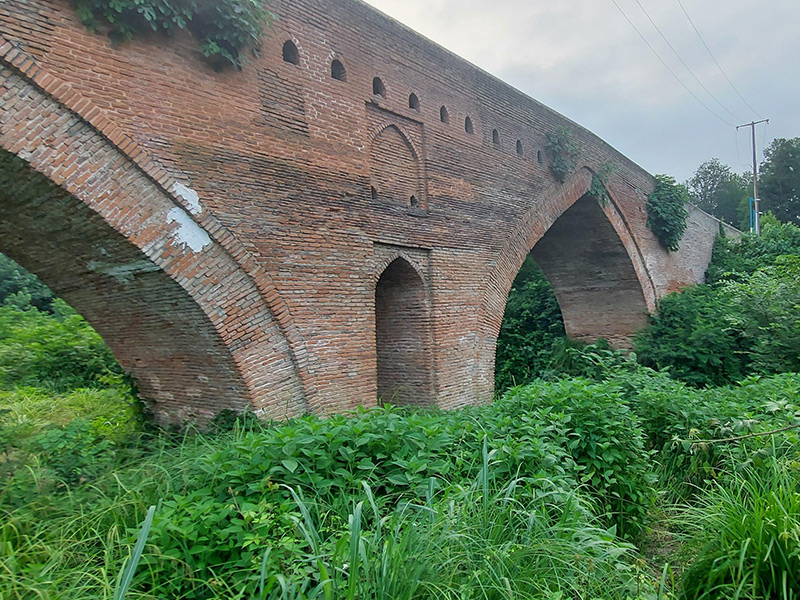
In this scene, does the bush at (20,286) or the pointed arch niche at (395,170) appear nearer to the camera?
the pointed arch niche at (395,170)

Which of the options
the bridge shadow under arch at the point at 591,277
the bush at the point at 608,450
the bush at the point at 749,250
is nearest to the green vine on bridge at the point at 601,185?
the bridge shadow under arch at the point at 591,277

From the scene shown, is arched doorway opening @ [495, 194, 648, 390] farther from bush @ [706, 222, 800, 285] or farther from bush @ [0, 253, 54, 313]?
bush @ [0, 253, 54, 313]

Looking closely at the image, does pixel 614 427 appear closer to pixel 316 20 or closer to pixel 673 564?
pixel 673 564

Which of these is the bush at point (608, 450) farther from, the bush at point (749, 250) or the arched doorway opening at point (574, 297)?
the bush at point (749, 250)

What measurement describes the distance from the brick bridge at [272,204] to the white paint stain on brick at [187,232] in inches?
0.5

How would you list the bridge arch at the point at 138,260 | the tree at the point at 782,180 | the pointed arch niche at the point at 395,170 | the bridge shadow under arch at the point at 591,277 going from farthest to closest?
the tree at the point at 782,180
the bridge shadow under arch at the point at 591,277
the pointed arch niche at the point at 395,170
the bridge arch at the point at 138,260

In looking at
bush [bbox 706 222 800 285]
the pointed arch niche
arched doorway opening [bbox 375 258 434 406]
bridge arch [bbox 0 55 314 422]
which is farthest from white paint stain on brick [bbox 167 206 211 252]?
bush [bbox 706 222 800 285]

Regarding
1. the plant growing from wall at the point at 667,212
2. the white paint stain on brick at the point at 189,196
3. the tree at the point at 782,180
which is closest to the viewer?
the white paint stain on brick at the point at 189,196

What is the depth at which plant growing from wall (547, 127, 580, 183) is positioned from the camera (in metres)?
9.91

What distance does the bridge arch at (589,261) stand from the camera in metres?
10.3

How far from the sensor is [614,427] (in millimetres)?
4051

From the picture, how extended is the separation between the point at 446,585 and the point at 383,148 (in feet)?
18.1

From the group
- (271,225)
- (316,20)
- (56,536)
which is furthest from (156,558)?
(316,20)

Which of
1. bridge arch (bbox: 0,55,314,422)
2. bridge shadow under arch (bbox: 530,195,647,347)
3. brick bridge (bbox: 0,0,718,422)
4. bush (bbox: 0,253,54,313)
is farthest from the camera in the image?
bush (bbox: 0,253,54,313)
